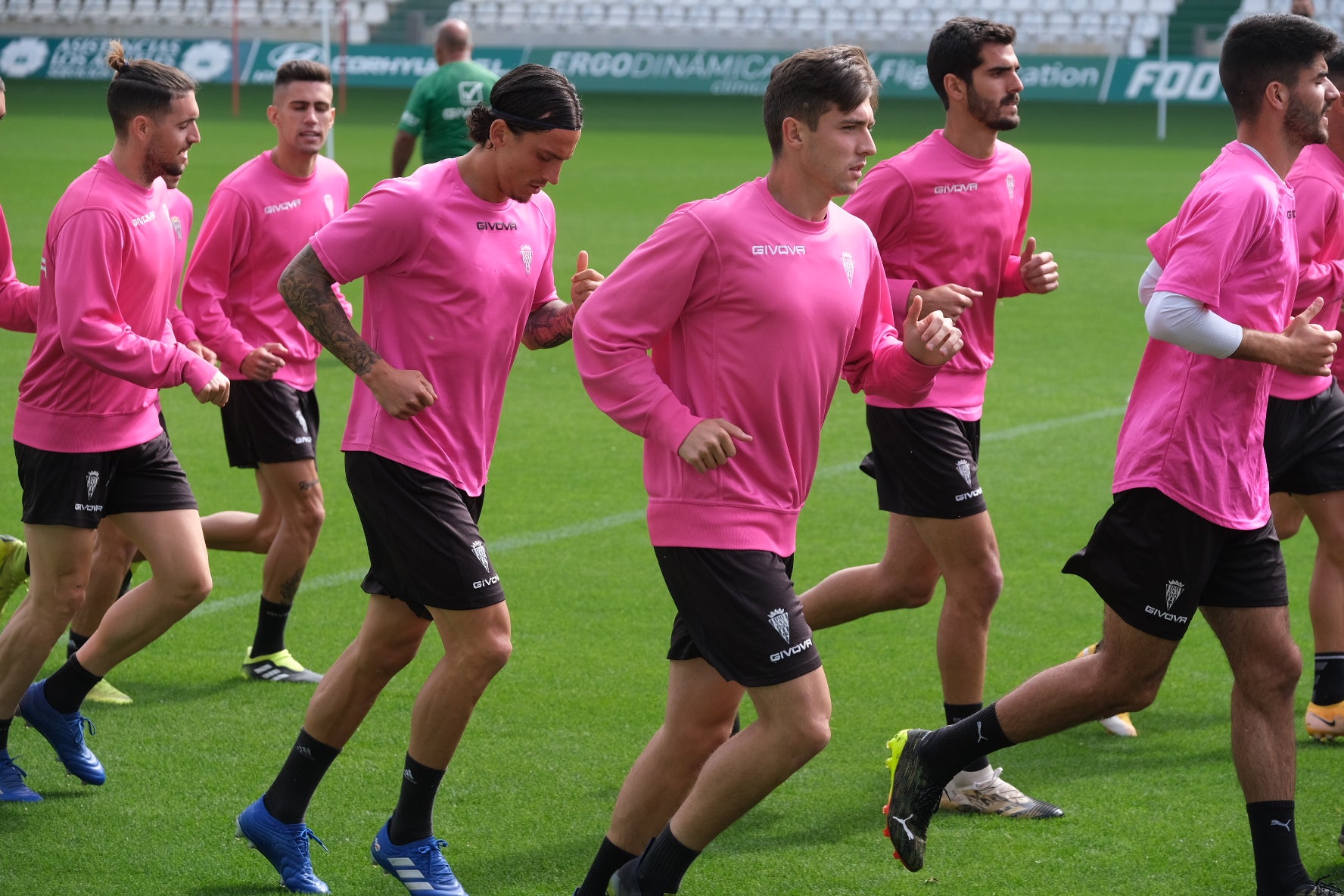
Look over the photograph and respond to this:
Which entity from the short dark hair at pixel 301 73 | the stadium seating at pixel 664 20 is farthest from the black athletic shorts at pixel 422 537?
the stadium seating at pixel 664 20

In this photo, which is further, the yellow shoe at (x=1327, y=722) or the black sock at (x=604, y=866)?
the yellow shoe at (x=1327, y=722)

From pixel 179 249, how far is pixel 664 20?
118ft

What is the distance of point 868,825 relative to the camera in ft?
16.4

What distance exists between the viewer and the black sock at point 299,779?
14.8ft

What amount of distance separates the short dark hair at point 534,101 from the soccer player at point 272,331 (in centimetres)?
216

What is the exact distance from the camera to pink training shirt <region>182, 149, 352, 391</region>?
251 inches

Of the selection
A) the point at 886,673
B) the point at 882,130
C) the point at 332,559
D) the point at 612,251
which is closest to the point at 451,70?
the point at 612,251

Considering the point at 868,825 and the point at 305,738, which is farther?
the point at 868,825

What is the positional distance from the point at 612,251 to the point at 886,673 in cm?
1107

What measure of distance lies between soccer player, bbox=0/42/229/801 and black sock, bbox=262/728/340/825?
890mm

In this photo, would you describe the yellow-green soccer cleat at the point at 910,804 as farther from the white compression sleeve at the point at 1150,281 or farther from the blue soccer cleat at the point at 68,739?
the blue soccer cleat at the point at 68,739

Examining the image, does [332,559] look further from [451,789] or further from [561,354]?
[561,354]

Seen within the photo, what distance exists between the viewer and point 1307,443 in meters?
5.55

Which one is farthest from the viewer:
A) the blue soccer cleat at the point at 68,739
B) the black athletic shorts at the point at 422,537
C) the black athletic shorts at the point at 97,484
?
the blue soccer cleat at the point at 68,739
